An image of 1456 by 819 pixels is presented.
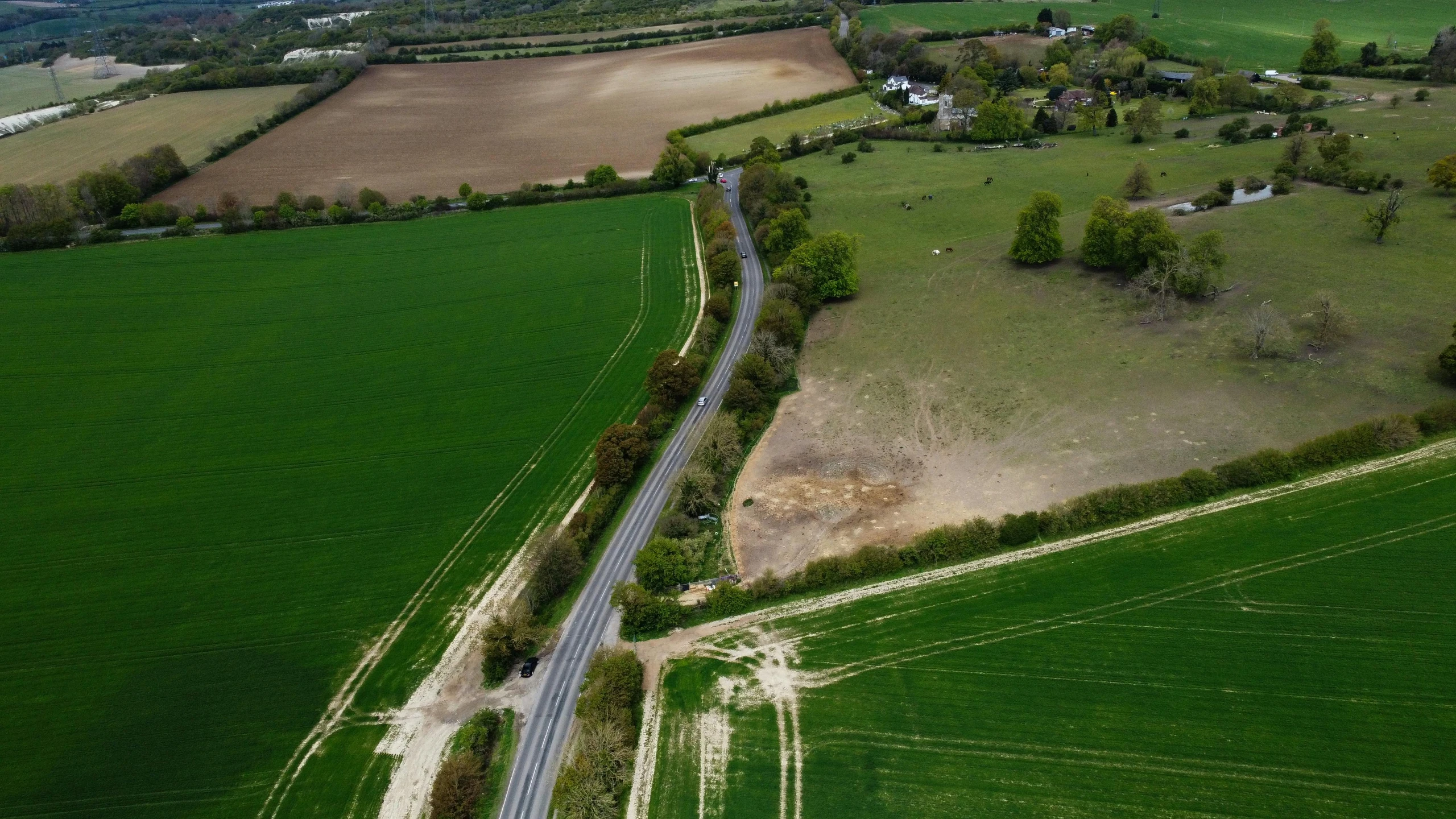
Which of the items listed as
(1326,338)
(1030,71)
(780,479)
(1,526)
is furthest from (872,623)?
(1030,71)

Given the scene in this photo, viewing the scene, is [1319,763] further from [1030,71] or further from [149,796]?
[1030,71]

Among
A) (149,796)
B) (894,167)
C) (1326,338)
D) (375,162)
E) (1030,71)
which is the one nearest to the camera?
(149,796)

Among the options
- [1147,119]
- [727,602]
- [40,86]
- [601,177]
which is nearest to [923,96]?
[1147,119]

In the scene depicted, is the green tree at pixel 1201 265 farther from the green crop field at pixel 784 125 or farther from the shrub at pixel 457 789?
the green crop field at pixel 784 125

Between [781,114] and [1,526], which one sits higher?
[781,114]

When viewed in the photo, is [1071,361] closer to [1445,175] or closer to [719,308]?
[719,308]

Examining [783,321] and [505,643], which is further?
[783,321]
